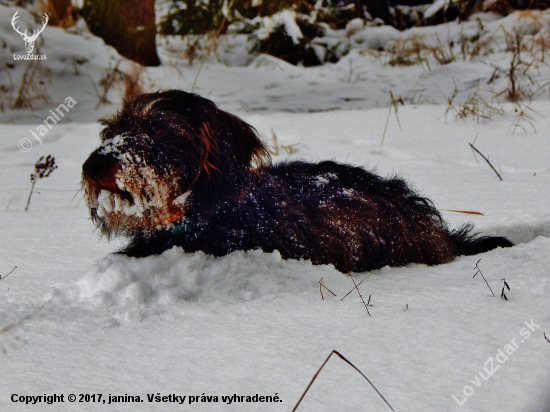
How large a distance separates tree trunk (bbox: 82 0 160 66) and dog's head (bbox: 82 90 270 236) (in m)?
4.97

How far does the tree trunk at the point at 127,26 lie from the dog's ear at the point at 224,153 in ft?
16.8

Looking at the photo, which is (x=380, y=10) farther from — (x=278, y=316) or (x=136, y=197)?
(x=278, y=316)

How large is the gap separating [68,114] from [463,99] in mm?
4723

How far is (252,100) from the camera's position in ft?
23.1

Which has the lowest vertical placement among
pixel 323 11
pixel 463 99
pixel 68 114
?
pixel 68 114

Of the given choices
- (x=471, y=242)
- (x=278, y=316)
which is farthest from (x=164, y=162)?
(x=471, y=242)

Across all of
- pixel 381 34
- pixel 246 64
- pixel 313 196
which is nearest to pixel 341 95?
pixel 246 64

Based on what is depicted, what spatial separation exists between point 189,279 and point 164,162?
0.59 m

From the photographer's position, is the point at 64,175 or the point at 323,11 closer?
the point at 64,175

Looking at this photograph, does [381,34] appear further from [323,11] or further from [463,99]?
[463,99]

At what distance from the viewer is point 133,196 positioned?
238 cm

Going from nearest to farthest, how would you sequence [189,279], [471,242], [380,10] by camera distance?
[189,279] → [471,242] → [380,10]

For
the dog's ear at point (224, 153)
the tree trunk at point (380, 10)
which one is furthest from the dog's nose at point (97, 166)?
the tree trunk at point (380, 10)

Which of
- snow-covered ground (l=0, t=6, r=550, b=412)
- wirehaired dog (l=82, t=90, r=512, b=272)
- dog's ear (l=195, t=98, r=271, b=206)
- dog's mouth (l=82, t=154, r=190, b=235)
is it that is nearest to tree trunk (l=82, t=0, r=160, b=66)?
snow-covered ground (l=0, t=6, r=550, b=412)
